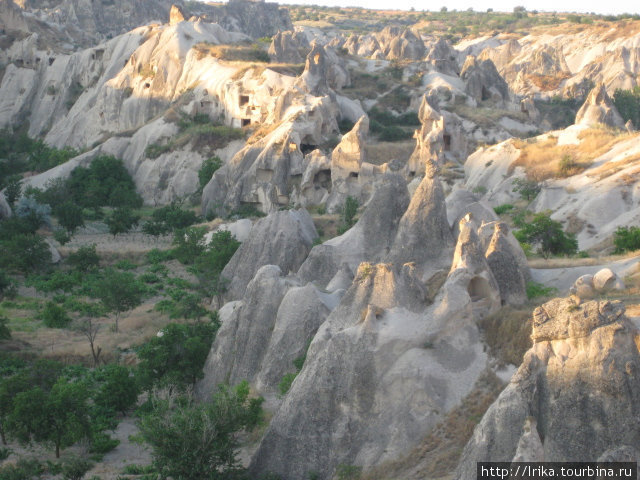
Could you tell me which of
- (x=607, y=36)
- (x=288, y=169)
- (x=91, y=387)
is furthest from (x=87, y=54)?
(x=607, y=36)

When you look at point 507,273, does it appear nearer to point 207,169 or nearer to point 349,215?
point 349,215

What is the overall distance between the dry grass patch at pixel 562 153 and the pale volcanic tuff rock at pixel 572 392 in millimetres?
26006

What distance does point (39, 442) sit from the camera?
19.6 meters

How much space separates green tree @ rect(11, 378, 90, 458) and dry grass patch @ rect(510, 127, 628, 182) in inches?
1000

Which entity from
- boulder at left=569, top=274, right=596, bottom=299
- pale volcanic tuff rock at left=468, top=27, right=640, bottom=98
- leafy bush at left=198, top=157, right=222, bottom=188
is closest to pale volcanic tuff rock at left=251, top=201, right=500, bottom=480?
boulder at left=569, top=274, right=596, bottom=299

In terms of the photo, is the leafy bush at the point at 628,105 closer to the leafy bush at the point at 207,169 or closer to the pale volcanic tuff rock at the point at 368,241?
the leafy bush at the point at 207,169

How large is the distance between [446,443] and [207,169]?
4073cm

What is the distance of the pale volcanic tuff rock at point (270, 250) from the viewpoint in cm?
3033

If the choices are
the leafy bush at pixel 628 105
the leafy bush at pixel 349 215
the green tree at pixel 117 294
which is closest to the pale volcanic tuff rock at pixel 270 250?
the green tree at pixel 117 294

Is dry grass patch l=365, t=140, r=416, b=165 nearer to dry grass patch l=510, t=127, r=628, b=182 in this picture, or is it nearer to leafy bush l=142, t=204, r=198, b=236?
dry grass patch l=510, t=127, r=628, b=182

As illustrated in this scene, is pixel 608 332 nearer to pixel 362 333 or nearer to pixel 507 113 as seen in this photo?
pixel 362 333

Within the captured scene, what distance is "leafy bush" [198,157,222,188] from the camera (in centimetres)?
5234

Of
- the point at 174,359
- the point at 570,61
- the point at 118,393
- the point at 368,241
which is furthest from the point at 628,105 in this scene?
the point at 118,393

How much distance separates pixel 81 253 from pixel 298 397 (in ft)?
80.4
